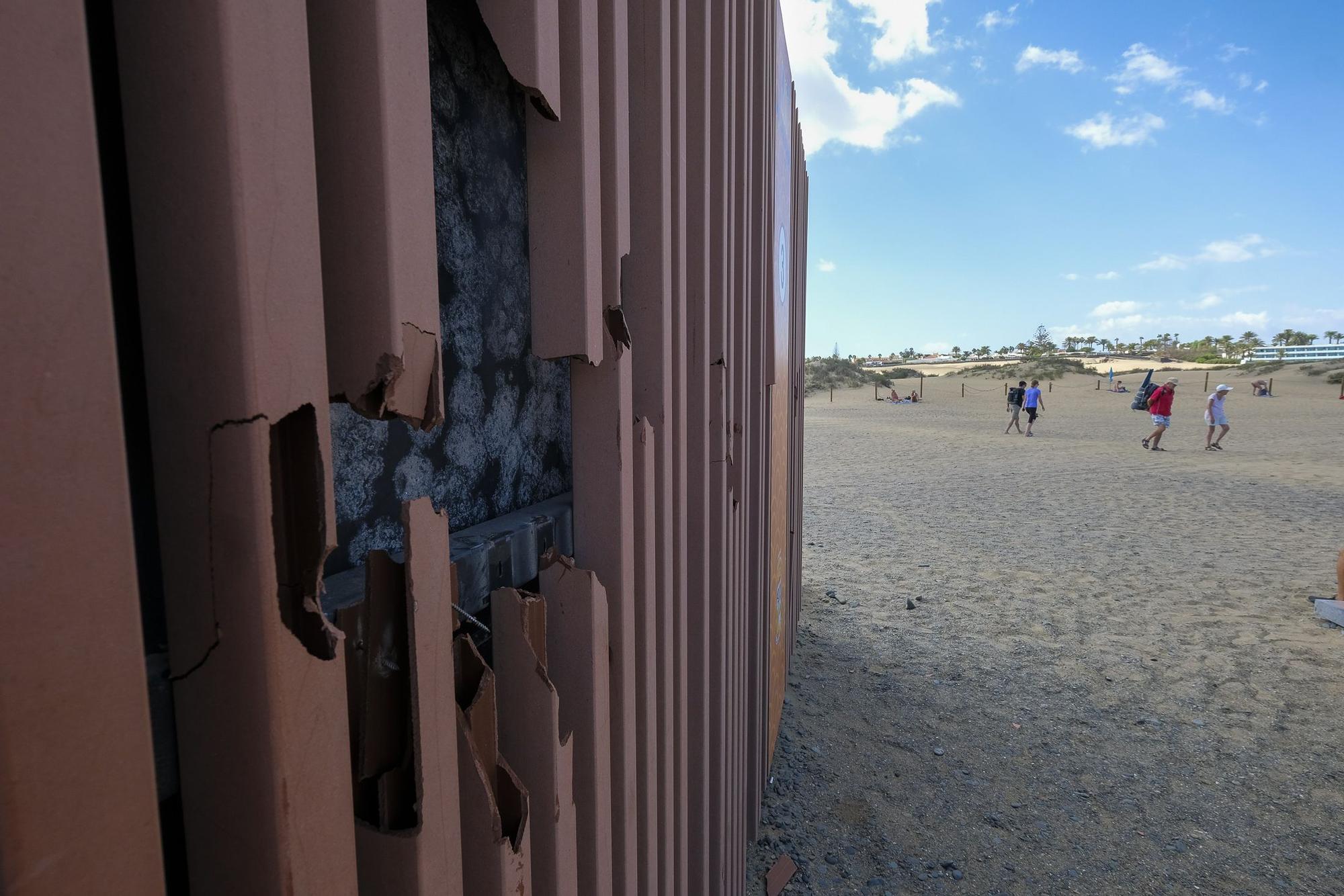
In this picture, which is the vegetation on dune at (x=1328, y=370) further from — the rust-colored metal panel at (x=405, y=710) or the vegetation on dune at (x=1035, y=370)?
the rust-colored metal panel at (x=405, y=710)

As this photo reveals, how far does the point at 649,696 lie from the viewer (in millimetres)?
1510

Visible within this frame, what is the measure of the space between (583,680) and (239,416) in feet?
2.65

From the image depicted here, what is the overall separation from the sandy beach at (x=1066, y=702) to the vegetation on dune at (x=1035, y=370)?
42.7 m

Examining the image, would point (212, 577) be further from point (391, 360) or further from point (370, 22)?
point (370, 22)

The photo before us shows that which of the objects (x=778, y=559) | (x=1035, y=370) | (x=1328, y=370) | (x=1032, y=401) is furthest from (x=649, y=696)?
(x=1035, y=370)

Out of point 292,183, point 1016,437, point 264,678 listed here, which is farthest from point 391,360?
point 1016,437

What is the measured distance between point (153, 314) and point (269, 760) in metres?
0.37

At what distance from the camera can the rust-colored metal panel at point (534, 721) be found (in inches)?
40.9

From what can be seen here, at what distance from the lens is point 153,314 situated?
1.76ft

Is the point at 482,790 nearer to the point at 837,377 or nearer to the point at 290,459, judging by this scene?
the point at 290,459

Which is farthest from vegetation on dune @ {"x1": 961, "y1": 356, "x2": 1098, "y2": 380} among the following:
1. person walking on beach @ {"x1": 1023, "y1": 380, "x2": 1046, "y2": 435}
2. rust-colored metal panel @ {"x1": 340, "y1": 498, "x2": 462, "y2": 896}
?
rust-colored metal panel @ {"x1": 340, "y1": 498, "x2": 462, "y2": 896}

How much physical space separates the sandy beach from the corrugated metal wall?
260cm

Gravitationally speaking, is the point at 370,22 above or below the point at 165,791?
above

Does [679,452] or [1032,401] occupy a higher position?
[679,452]
